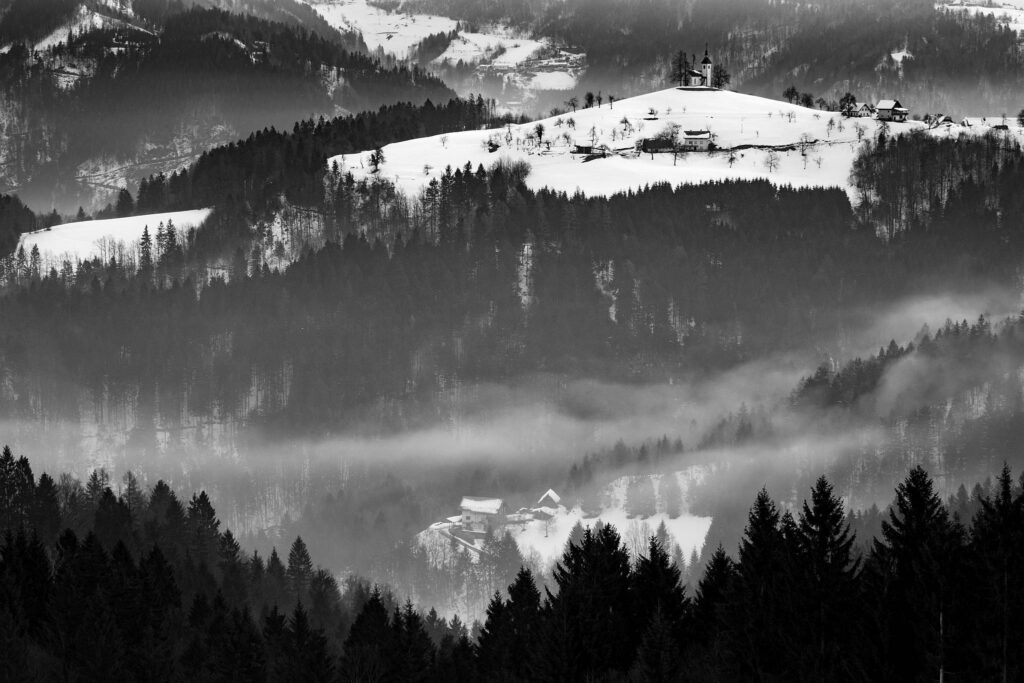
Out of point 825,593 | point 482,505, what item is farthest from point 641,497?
point 825,593

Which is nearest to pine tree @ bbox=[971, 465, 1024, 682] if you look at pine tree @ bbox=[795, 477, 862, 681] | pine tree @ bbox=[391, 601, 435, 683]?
pine tree @ bbox=[795, 477, 862, 681]

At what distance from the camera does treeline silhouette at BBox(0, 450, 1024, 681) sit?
61625mm

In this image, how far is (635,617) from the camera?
82.0 m

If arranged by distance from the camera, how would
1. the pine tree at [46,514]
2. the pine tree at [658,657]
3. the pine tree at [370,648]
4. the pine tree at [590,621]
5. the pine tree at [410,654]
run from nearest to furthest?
the pine tree at [658,657], the pine tree at [590,621], the pine tree at [370,648], the pine tree at [410,654], the pine tree at [46,514]

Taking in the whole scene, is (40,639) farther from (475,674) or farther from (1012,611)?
(1012,611)

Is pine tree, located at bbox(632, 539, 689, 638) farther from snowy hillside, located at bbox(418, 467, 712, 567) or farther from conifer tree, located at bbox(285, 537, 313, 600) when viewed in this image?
snowy hillside, located at bbox(418, 467, 712, 567)

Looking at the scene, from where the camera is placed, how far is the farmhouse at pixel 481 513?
582 ft

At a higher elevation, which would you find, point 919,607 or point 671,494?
point 919,607

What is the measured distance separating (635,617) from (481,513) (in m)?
99.2

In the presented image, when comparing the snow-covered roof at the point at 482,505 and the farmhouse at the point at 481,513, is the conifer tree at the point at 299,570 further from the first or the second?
the snow-covered roof at the point at 482,505

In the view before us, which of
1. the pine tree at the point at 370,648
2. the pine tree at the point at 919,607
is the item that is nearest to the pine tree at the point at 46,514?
the pine tree at the point at 370,648

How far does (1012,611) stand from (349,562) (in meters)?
114

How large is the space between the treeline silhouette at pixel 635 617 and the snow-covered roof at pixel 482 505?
61.4 metres

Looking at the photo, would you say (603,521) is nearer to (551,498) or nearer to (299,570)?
(551,498)
